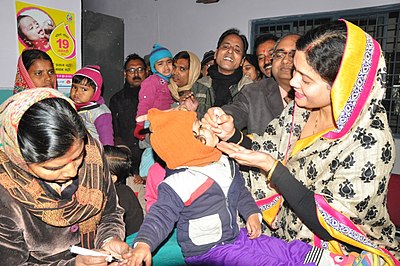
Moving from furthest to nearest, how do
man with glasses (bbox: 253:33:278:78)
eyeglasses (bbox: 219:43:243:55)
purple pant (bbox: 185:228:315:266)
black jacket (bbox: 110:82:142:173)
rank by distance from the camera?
black jacket (bbox: 110:82:142:173) → man with glasses (bbox: 253:33:278:78) → eyeglasses (bbox: 219:43:243:55) → purple pant (bbox: 185:228:315:266)

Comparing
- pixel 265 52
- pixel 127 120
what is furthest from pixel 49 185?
pixel 127 120

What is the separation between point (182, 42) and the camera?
691cm

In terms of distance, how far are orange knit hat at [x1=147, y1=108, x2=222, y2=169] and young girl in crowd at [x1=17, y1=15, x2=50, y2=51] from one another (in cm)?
263

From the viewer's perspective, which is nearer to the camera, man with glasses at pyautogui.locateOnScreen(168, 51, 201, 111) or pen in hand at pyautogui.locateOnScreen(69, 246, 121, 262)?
pen in hand at pyautogui.locateOnScreen(69, 246, 121, 262)

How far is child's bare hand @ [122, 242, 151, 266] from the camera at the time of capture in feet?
4.59

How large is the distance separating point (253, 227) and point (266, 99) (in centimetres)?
101

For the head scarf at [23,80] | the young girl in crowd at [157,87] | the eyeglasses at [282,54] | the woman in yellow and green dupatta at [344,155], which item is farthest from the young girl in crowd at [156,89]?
the woman in yellow and green dupatta at [344,155]

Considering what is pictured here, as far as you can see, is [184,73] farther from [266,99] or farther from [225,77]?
[266,99]

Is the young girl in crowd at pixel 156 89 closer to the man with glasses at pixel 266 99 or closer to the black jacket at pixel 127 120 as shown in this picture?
the black jacket at pixel 127 120

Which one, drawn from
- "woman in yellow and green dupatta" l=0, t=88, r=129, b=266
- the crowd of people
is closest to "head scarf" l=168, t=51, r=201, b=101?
the crowd of people

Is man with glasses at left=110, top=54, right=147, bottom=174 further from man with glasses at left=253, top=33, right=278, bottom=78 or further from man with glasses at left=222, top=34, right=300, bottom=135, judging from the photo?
man with glasses at left=222, top=34, right=300, bottom=135

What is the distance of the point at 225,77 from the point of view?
333 cm

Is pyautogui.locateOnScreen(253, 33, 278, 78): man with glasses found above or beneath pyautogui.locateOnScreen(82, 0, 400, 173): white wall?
beneath

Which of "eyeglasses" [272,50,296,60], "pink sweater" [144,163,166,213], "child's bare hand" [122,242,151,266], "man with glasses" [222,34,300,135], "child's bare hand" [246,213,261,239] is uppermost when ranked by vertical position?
"eyeglasses" [272,50,296,60]
